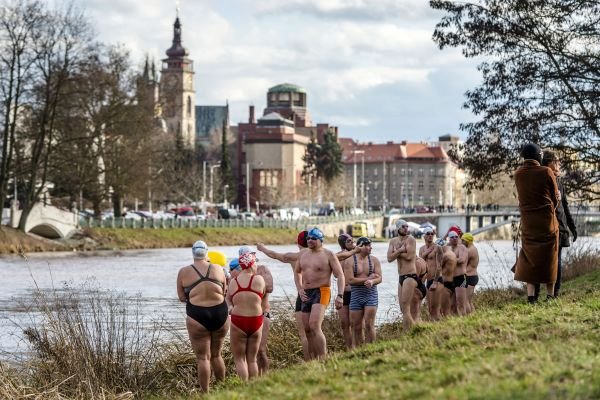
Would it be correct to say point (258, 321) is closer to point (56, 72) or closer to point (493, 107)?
point (493, 107)

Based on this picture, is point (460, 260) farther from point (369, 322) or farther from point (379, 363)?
point (379, 363)

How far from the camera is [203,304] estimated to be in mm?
14891

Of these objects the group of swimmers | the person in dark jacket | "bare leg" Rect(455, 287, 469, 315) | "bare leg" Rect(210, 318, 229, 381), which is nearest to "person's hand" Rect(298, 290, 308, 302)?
the group of swimmers

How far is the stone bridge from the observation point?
65.4 m

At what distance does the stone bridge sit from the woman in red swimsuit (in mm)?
50369

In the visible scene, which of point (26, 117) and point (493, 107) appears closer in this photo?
point (493, 107)

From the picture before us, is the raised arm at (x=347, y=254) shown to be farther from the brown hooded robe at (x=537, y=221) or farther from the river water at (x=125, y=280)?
the brown hooded robe at (x=537, y=221)

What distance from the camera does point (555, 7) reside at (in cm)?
3055

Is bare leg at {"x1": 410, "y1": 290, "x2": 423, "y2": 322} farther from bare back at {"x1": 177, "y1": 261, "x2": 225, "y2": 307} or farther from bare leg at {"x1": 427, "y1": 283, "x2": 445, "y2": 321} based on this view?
bare back at {"x1": 177, "y1": 261, "x2": 225, "y2": 307}

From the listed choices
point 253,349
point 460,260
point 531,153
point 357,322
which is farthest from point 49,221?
point 531,153

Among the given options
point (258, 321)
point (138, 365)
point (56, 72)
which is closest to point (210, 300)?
point (258, 321)

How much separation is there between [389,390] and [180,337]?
8.97 meters

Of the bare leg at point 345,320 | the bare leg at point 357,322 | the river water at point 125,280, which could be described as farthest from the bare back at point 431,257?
the bare leg at point 357,322

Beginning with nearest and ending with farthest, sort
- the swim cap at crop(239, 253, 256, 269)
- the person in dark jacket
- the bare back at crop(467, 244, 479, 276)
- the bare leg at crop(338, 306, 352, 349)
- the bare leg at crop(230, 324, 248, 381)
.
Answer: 1. the bare leg at crop(230, 324, 248, 381)
2. the swim cap at crop(239, 253, 256, 269)
3. the person in dark jacket
4. the bare leg at crop(338, 306, 352, 349)
5. the bare back at crop(467, 244, 479, 276)
